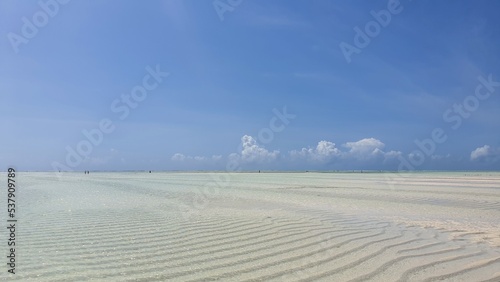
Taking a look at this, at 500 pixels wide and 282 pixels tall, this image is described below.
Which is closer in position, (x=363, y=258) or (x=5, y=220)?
(x=363, y=258)

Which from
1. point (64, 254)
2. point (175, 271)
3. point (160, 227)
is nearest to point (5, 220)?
point (160, 227)

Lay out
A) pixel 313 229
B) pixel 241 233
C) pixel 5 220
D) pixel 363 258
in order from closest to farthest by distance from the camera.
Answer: pixel 363 258 → pixel 241 233 → pixel 313 229 → pixel 5 220

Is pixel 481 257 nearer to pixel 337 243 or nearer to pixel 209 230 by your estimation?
pixel 337 243

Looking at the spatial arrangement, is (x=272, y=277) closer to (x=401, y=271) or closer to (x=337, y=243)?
(x=401, y=271)

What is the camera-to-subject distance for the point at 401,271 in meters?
4.35

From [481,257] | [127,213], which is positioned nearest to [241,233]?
[481,257]

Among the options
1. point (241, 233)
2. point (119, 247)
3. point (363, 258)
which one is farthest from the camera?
point (241, 233)

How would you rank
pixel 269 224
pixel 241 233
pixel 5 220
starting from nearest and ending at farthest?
1. pixel 241 233
2. pixel 269 224
3. pixel 5 220

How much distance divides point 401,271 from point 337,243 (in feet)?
4.97

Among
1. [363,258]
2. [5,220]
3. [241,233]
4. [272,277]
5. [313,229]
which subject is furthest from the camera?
[5,220]

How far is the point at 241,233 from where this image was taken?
260 inches

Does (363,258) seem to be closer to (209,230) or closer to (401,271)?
(401,271)

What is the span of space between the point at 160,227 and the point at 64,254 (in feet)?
7.80

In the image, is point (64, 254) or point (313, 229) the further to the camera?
point (313, 229)
